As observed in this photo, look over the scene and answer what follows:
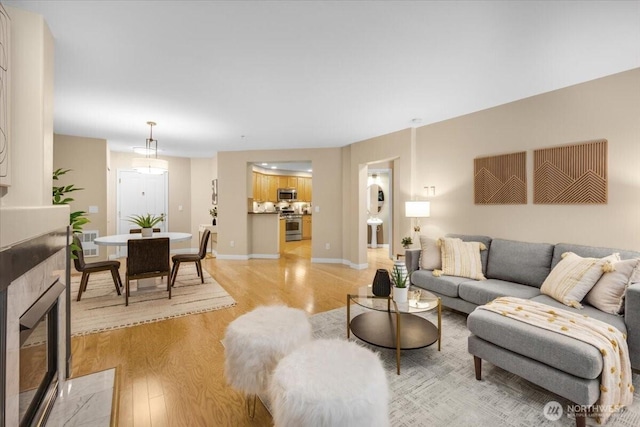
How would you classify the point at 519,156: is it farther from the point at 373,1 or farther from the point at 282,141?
the point at 282,141

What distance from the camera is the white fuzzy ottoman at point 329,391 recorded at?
1.08 m

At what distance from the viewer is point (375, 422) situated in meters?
1.15

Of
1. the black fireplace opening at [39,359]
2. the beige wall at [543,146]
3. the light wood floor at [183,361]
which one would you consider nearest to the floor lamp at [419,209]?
the beige wall at [543,146]

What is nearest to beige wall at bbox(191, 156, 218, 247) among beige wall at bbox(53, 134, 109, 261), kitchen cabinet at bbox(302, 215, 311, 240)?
beige wall at bbox(53, 134, 109, 261)

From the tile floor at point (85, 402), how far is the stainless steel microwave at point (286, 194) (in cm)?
Answer: 785

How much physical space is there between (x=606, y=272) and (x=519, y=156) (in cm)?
165

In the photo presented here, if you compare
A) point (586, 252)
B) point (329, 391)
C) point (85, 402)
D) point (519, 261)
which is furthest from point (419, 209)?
point (85, 402)

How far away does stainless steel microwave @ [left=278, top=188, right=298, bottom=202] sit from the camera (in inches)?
380

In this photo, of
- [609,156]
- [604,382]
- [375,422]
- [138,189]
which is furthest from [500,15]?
[138,189]

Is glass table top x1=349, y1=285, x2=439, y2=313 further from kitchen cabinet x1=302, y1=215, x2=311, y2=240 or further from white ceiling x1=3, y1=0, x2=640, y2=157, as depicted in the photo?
kitchen cabinet x1=302, y1=215, x2=311, y2=240

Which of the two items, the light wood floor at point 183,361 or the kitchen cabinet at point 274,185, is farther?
the kitchen cabinet at point 274,185

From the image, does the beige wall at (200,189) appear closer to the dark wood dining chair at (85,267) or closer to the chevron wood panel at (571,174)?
the dark wood dining chair at (85,267)

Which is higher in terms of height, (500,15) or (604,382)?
(500,15)

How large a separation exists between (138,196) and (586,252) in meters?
8.22
